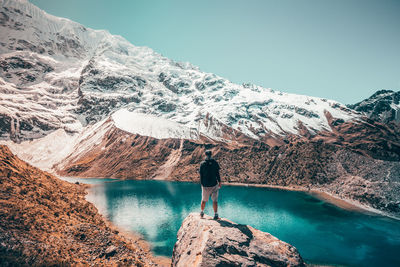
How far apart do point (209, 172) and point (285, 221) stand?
53.2 meters

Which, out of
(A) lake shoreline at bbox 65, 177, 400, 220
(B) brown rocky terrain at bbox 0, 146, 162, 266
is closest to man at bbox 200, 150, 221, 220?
(B) brown rocky terrain at bbox 0, 146, 162, 266

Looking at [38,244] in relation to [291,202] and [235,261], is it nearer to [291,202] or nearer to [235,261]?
[235,261]

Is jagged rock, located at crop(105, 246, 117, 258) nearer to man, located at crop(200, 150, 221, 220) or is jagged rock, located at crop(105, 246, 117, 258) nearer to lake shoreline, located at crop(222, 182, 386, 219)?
man, located at crop(200, 150, 221, 220)

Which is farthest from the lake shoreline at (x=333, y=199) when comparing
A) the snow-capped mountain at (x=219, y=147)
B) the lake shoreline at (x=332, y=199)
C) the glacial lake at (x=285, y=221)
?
the glacial lake at (x=285, y=221)

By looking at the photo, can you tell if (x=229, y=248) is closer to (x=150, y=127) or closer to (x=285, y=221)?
(x=285, y=221)

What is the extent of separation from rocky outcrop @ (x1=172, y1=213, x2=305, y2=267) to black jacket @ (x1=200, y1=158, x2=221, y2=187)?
1.90m

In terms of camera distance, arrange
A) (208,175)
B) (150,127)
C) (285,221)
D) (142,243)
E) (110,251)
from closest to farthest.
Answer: (208,175), (110,251), (142,243), (285,221), (150,127)

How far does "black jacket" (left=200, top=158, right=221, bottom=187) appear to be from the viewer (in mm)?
10656

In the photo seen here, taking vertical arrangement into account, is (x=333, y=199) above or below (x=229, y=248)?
below

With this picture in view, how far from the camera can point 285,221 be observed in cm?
5462

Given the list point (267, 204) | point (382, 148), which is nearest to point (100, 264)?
point (267, 204)

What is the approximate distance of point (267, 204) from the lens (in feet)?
232

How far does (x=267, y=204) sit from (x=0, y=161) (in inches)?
2687

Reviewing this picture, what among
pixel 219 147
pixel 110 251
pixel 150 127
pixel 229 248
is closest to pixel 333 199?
pixel 219 147
